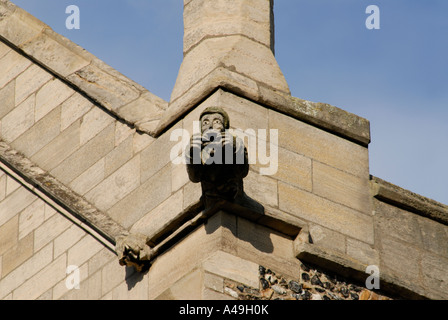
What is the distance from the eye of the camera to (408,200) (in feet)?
54.9

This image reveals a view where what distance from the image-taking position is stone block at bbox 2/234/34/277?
17.1 meters

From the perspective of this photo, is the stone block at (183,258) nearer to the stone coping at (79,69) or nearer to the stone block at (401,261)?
the stone coping at (79,69)

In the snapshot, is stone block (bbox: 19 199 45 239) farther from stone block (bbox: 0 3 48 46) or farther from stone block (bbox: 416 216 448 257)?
stone block (bbox: 416 216 448 257)

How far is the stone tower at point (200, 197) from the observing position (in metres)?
15.3

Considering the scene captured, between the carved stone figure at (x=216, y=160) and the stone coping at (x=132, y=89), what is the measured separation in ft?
3.16

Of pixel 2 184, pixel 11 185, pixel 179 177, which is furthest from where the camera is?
pixel 2 184

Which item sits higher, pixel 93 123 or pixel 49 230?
pixel 93 123

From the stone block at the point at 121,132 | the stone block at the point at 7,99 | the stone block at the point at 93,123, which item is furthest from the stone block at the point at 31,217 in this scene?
the stone block at the point at 7,99

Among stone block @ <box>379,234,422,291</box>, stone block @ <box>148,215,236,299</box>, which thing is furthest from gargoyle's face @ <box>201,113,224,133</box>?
stone block @ <box>379,234,422,291</box>

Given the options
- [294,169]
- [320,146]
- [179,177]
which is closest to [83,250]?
[179,177]

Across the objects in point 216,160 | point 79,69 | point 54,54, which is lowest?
point 216,160

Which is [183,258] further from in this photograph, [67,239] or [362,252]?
[67,239]

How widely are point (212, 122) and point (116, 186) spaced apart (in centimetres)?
167

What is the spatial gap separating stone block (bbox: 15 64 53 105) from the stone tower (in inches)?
7.1
